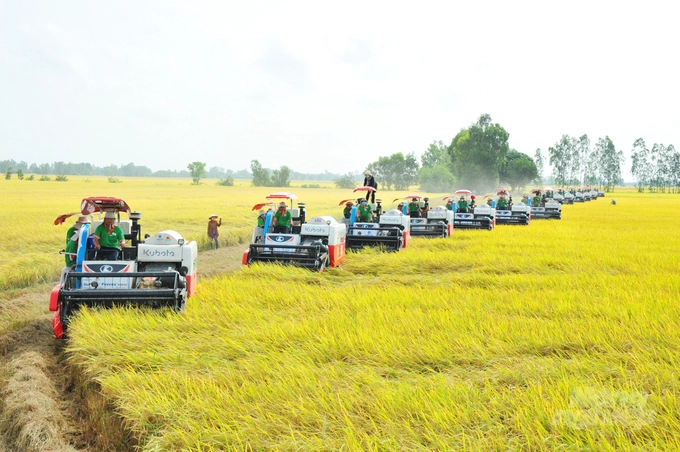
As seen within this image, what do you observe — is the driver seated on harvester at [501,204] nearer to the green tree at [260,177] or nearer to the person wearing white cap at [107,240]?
the person wearing white cap at [107,240]

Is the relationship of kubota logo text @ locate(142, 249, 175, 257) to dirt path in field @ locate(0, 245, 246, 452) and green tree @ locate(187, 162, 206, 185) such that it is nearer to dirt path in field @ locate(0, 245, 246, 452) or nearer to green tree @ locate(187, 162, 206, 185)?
dirt path in field @ locate(0, 245, 246, 452)

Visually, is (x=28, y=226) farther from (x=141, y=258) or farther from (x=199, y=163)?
(x=199, y=163)

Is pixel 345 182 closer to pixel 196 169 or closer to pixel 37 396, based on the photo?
pixel 196 169

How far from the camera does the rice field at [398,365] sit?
379 cm

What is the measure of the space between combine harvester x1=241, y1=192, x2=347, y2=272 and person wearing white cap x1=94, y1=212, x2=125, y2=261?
2.96 meters

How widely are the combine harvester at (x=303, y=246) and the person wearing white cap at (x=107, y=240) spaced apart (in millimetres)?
2961

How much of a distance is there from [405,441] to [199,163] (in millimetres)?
112594

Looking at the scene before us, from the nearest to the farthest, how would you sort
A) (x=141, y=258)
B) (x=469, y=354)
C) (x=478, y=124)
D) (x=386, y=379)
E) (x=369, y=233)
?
1. (x=386, y=379)
2. (x=469, y=354)
3. (x=141, y=258)
4. (x=369, y=233)
5. (x=478, y=124)

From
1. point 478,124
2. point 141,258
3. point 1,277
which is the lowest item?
point 1,277

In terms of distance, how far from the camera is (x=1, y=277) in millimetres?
11445

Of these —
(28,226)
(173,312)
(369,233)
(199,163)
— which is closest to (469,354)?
(173,312)

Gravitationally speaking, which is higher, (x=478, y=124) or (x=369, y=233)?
(x=478, y=124)

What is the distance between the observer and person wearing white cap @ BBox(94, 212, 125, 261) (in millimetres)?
8508

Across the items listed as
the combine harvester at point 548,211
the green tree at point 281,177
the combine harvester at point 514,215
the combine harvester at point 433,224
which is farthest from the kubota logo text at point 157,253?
the green tree at point 281,177
